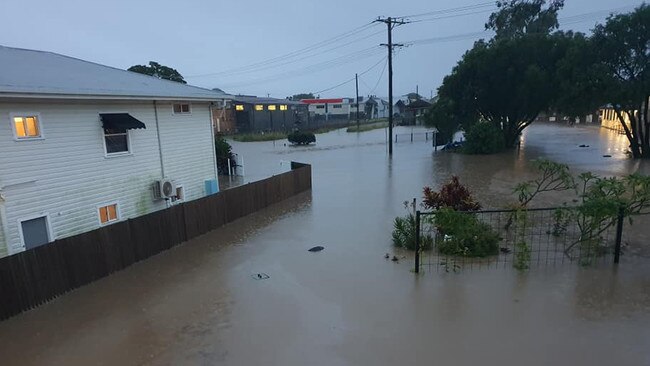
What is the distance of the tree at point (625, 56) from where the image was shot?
854 inches

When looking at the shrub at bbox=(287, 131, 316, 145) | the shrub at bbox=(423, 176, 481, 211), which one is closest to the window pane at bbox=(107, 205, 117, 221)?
the shrub at bbox=(423, 176, 481, 211)

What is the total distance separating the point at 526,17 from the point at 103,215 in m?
45.0

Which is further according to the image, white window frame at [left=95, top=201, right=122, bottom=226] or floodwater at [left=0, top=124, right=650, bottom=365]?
white window frame at [left=95, top=201, right=122, bottom=226]

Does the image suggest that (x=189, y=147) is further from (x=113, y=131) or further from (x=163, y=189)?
(x=113, y=131)

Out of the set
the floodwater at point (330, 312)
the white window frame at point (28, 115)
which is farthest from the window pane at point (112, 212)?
the white window frame at point (28, 115)

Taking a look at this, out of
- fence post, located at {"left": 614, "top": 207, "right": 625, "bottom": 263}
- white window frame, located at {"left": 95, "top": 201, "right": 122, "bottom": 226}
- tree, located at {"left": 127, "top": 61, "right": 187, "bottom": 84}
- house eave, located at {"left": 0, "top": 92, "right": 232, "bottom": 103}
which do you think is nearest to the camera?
fence post, located at {"left": 614, "top": 207, "right": 625, "bottom": 263}

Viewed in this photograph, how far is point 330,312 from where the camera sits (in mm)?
7191

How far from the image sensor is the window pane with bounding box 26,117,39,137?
9398 mm

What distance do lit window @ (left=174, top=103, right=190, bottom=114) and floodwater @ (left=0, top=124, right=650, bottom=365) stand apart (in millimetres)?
4560

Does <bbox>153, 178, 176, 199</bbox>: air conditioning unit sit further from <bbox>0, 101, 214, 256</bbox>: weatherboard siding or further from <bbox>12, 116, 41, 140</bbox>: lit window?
<bbox>12, 116, 41, 140</bbox>: lit window

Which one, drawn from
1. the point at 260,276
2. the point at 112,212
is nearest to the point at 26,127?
the point at 112,212

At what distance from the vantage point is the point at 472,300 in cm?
742

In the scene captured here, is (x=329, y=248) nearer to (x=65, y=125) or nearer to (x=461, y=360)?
(x=461, y=360)

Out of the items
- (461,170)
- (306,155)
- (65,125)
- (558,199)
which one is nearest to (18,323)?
(65,125)
